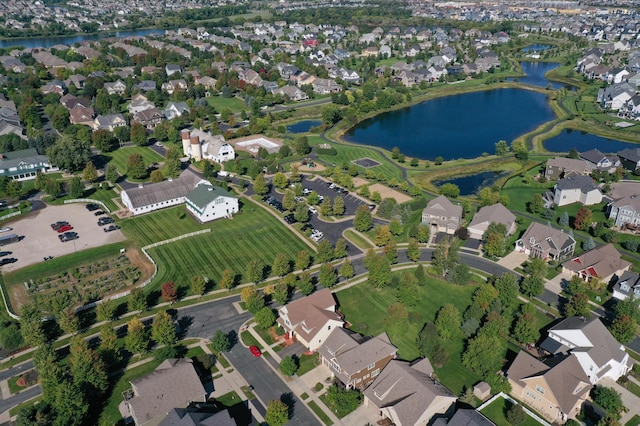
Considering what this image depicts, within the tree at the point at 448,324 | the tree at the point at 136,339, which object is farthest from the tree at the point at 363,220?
the tree at the point at 136,339

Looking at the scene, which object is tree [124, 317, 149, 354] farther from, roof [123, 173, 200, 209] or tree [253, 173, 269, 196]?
tree [253, 173, 269, 196]

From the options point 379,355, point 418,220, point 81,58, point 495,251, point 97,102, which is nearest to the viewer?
point 379,355

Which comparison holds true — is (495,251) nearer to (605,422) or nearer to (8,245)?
(605,422)

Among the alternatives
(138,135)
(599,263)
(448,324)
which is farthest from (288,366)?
(138,135)

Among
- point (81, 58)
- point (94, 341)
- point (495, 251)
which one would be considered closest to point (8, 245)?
point (94, 341)

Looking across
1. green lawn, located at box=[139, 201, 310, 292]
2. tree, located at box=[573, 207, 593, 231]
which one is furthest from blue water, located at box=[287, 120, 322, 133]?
tree, located at box=[573, 207, 593, 231]

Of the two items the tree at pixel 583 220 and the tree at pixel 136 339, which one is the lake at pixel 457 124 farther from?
the tree at pixel 136 339
